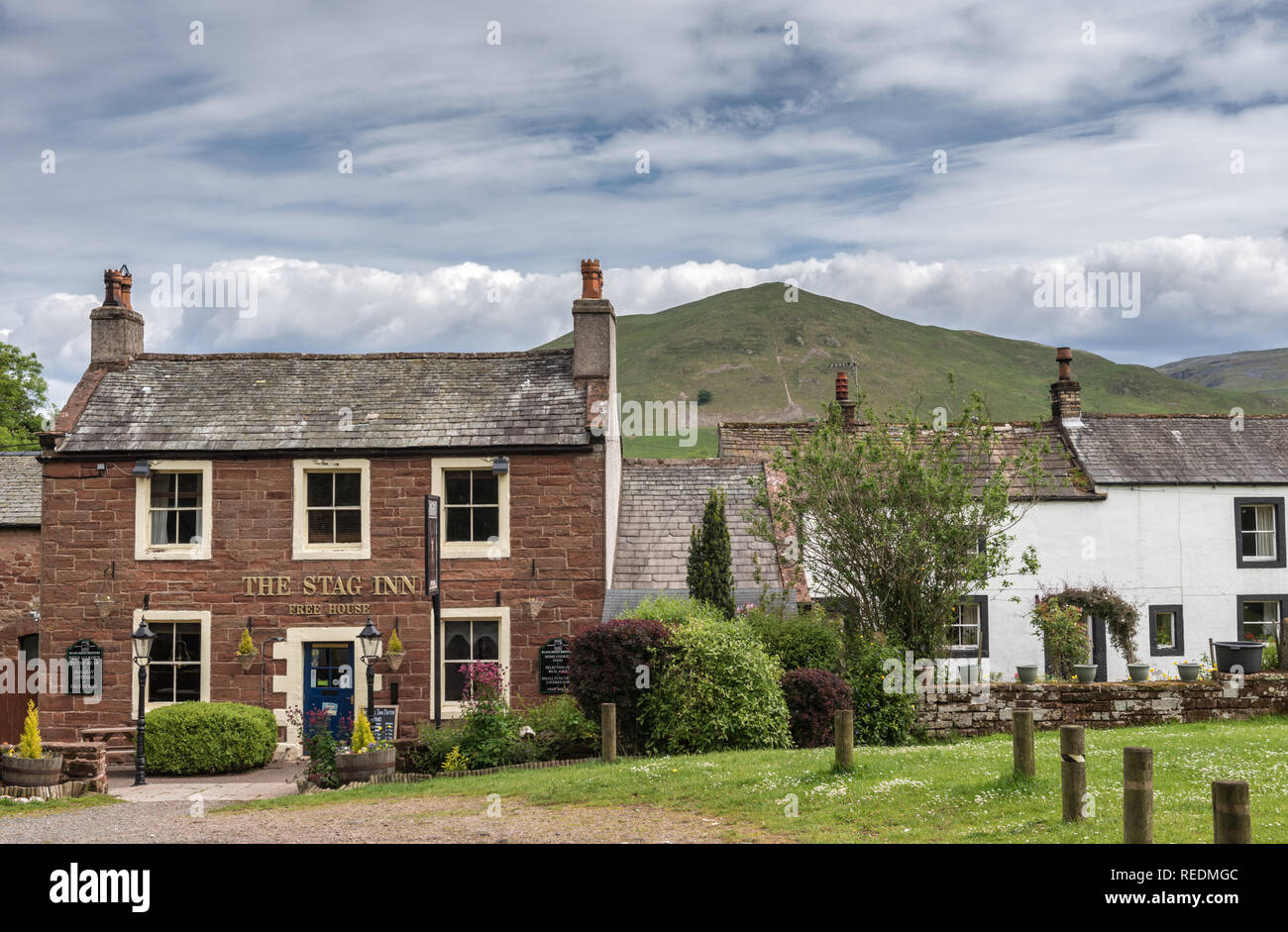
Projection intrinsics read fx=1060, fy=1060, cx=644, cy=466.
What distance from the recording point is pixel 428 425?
21.9 m

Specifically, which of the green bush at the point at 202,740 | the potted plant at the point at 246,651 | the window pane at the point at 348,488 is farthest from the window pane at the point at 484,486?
the green bush at the point at 202,740

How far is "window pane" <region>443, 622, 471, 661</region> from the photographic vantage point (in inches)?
832

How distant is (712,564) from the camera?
20.5 m

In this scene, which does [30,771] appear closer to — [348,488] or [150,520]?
[150,520]

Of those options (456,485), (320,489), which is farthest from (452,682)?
(320,489)

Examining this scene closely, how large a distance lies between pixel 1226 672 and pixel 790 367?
146285mm

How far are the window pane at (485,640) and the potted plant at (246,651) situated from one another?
4352mm

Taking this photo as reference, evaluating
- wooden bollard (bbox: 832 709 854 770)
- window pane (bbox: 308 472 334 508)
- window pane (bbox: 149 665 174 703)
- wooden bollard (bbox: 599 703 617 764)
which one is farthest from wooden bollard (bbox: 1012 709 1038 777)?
window pane (bbox: 149 665 174 703)

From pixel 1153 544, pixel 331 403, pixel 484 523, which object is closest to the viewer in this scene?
pixel 484 523

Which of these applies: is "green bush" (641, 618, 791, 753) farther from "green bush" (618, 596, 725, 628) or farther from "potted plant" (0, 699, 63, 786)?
"potted plant" (0, 699, 63, 786)

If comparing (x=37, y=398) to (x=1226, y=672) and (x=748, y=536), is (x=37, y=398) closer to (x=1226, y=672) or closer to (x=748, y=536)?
(x=748, y=536)

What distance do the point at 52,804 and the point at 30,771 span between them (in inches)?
28.6

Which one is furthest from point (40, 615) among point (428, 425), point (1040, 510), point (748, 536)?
point (1040, 510)

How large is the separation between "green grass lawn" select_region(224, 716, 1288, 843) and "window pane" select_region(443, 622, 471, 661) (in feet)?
18.6
